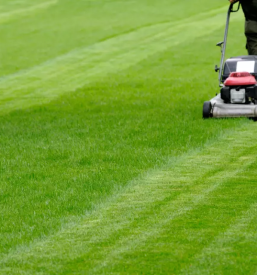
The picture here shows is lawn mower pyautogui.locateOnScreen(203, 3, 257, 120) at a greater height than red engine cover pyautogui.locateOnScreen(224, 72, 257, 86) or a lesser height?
lesser

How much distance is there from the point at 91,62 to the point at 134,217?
16079 mm

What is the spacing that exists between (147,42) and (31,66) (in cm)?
525

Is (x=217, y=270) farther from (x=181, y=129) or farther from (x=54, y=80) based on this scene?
(x=54, y=80)

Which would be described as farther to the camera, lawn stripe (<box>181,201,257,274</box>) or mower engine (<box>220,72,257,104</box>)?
mower engine (<box>220,72,257,104</box>)

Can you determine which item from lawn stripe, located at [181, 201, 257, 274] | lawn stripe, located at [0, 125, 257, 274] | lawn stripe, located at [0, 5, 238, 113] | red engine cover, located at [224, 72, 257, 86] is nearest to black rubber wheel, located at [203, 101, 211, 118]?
red engine cover, located at [224, 72, 257, 86]

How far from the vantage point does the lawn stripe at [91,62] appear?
1791 centimetres

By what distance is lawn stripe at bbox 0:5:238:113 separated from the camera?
58.7ft

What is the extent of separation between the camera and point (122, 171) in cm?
884

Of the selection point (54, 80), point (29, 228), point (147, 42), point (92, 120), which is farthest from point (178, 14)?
point (29, 228)

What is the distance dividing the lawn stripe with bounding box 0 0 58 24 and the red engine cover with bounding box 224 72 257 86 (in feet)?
64.2

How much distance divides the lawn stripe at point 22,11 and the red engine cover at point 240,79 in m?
19.6

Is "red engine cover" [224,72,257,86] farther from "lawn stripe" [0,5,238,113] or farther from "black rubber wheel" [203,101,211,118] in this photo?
"lawn stripe" [0,5,238,113]

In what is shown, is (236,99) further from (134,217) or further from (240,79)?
(134,217)

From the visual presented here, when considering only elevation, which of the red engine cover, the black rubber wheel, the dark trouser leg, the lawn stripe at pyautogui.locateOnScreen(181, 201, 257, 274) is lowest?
the black rubber wheel
